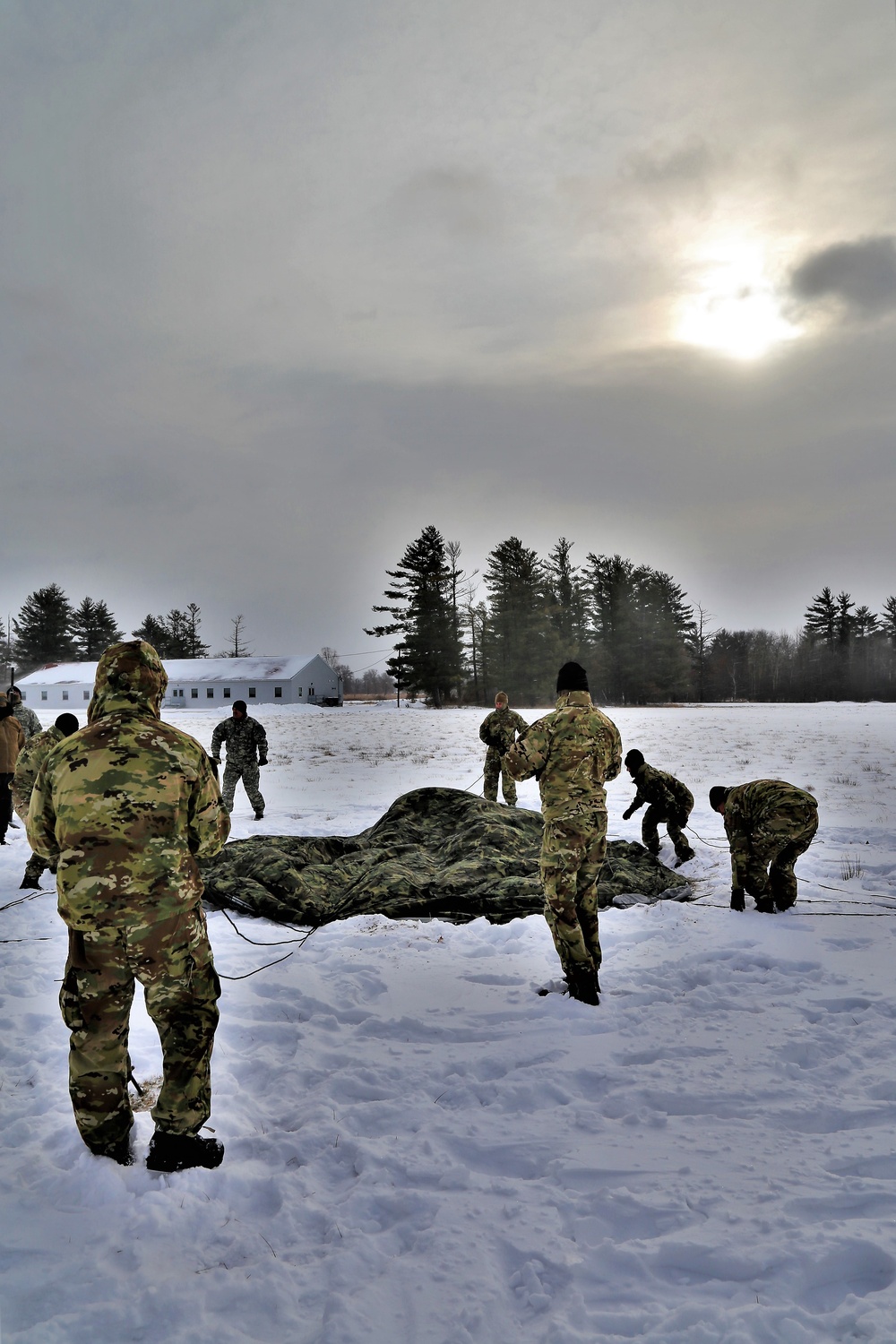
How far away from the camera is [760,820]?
21.7ft

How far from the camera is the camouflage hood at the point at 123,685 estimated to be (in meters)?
3.19

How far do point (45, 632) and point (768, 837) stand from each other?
77.4 m

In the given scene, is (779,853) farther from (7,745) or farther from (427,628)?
(427,628)

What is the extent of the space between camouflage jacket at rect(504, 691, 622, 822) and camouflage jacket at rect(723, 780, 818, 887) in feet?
7.05

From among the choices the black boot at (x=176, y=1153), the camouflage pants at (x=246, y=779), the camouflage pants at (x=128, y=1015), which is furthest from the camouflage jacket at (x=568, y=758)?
the camouflage pants at (x=246, y=779)

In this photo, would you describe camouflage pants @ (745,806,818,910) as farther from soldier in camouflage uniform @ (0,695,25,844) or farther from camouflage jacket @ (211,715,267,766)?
soldier in camouflage uniform @ (0,695,25,844)

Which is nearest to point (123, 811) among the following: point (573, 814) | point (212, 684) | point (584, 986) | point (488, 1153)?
point (488, 1153)

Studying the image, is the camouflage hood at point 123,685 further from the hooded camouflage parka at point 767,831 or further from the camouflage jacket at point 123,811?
the hooded camouflage parka at point 767,831

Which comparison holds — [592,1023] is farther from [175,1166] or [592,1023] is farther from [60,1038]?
[60,1038]

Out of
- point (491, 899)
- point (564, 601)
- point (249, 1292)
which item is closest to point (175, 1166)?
point (249, 1292)

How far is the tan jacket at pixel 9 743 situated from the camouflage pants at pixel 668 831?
823 centimetres

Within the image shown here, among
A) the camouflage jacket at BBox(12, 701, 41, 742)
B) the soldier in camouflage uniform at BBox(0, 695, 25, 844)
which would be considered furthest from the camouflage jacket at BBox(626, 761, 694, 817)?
the camouflage jacket at BBox(12, 701, 41, 742)

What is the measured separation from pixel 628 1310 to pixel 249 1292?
4.46 feet

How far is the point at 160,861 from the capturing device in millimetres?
3027
